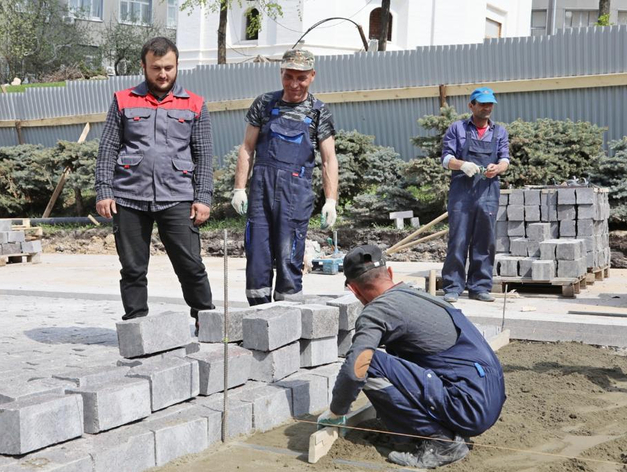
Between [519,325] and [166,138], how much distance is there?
3306 mm

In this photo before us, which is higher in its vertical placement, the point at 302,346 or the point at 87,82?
the point at 87,82

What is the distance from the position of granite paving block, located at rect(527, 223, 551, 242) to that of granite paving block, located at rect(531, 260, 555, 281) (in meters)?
0.80

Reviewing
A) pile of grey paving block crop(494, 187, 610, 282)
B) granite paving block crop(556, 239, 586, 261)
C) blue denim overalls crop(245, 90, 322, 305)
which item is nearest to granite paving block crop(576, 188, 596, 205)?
pile of grey paving block crop(494, 187, 610, 282)

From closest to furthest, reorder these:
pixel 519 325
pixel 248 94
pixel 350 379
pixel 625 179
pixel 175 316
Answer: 1. pixel 350 379
2. pixel 175 316
3. pixel 519 325
4. pixel 625 179
5. pixel 248 94

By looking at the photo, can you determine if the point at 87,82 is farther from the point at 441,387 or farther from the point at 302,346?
the point at 441,387

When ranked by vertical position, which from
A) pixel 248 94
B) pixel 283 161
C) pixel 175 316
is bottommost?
pixel 175 316

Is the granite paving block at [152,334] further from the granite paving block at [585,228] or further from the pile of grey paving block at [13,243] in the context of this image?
the pile of grey paving block at [13,243]

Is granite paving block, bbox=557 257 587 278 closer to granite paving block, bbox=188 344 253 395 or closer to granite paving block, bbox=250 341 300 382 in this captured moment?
granite paving block, bbox=250 341 300 382

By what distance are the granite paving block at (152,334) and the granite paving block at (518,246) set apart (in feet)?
19.8

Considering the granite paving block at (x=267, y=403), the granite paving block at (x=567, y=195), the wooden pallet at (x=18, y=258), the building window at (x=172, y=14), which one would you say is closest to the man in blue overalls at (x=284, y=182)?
the granite paving block at (x=267, y=403)

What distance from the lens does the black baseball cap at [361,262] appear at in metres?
4.24

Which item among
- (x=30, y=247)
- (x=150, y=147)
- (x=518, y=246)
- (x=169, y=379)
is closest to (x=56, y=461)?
(x=169, y=379)

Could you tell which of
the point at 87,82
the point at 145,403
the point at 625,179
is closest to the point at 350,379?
the point at 145,403

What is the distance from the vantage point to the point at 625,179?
→ 13.6 m
